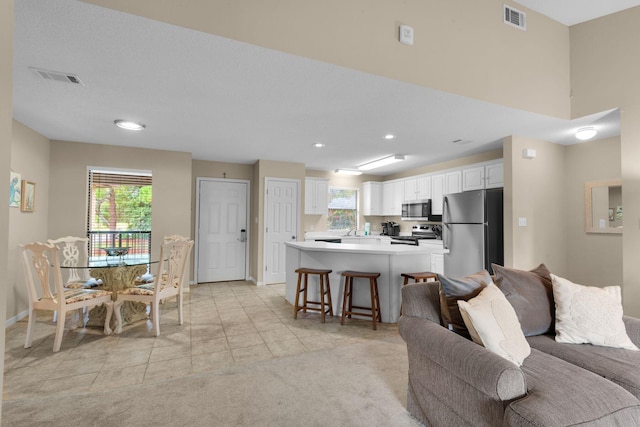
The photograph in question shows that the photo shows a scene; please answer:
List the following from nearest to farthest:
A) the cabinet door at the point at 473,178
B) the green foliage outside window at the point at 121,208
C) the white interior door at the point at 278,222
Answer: the cabinet door at the point at 473,178
the white interior door at the point at 278,222
the green foliage outside window at the point at 121,208

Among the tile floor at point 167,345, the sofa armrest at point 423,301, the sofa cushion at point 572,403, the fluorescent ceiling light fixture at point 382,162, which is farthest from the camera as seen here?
the fluorescent ceiling light fixture at point 382,162

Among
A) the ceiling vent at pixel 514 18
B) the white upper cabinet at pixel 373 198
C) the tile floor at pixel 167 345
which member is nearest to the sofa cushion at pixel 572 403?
the tile floor at pixel 167 345

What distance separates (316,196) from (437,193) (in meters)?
2.49

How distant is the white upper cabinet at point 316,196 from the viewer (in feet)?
22.0

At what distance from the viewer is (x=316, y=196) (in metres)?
6.79

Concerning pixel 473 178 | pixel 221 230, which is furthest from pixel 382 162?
pixel 221 230

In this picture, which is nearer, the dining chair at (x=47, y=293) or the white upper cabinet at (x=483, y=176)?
the dining chair at (x=47, y=293)

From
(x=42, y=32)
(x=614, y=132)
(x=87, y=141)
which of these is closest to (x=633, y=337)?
(x=614, y=132)

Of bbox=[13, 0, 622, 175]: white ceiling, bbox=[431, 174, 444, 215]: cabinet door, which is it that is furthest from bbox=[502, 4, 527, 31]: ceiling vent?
bbox=[431, 174, 444, 215]: cabinet door

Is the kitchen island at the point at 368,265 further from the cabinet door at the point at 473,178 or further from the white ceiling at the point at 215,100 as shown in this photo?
the cabinet door at the point at 473,178

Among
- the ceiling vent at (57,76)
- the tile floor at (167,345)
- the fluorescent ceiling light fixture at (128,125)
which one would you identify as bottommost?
the tile floor at (167,345)

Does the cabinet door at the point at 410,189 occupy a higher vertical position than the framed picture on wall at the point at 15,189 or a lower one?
higher

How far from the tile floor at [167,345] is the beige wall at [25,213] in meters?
0.33

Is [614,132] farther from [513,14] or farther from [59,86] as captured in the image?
[59,86]
